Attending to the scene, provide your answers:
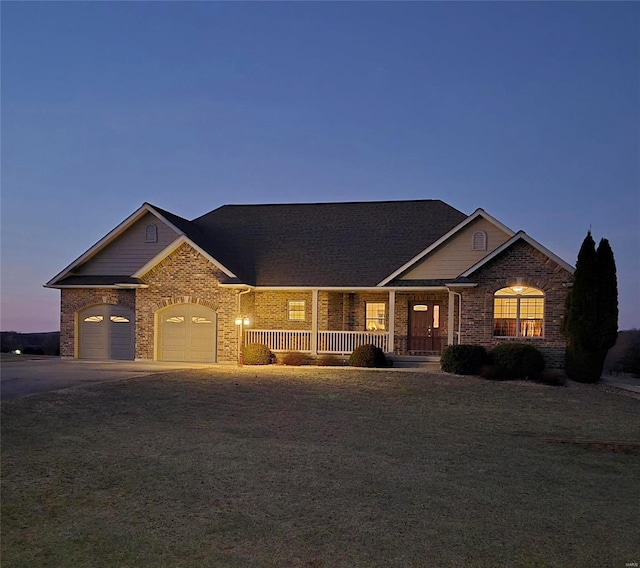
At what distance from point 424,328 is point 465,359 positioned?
487 centimetres

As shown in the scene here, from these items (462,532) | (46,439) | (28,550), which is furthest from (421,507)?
(46,439)

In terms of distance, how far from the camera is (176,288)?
23.9 metres

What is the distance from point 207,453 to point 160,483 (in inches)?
64.6

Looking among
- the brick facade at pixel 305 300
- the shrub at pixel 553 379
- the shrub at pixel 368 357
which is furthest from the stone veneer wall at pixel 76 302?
the shrub at pixel 553 379

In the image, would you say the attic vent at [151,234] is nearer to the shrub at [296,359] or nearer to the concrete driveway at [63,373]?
the concrete driveway at [63,373]

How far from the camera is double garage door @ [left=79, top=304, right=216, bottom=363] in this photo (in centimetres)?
2411

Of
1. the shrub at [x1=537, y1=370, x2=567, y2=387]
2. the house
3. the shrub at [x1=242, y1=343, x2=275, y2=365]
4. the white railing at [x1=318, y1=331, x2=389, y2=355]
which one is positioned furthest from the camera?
the white railing at [x1=318, y1=331, x2=389, y2=355]

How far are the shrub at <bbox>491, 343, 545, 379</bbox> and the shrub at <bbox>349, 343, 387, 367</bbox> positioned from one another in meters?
4.53

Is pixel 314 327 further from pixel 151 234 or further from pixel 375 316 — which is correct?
pixel 151 234

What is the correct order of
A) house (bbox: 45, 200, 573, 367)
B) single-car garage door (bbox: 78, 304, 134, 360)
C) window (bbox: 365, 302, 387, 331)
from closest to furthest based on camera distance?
house (bbox: 45, 200, 573, 367) → single-car garage door (bbox: 78, 304, 134, 360) → window (bbox: 365, 302, 387, 331)

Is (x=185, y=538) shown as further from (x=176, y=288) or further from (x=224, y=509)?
(x=176, y=288)

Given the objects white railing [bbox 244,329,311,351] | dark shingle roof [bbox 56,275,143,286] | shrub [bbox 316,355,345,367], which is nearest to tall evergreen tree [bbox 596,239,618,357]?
shrub [bbox 316,355,345,367]

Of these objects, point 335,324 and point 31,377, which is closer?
point 31,377

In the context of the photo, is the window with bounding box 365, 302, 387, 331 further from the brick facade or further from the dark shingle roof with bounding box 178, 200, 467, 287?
the dark shingle roof with bounding box 178, 200, 467, 287
